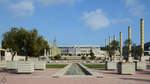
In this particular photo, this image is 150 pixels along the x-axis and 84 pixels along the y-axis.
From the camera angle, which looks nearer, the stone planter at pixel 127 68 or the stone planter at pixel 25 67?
the stone planter at pixel 25 67

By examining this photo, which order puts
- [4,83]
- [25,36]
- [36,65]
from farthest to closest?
1. [36,65]
2. [25,36]
3. [4,83]

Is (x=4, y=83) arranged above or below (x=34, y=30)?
below

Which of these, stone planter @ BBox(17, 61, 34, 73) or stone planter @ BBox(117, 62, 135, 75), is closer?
stone planter @ BBox(17, 61, 34, 73)

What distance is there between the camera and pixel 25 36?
18.6m

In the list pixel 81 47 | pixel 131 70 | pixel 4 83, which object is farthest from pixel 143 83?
pixel 81 47

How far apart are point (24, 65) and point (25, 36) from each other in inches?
157

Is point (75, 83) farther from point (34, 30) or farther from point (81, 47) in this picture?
point (81, 47)

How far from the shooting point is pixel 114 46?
41969 millimetres

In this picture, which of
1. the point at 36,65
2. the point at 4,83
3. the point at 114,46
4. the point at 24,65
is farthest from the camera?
the point at 114,46

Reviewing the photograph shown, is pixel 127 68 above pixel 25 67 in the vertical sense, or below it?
below

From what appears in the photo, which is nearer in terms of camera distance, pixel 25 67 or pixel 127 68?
pixel 25 67

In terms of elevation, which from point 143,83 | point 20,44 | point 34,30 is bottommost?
point 143,83

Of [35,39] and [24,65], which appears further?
[35,39]

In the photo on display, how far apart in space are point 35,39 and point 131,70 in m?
9.04
